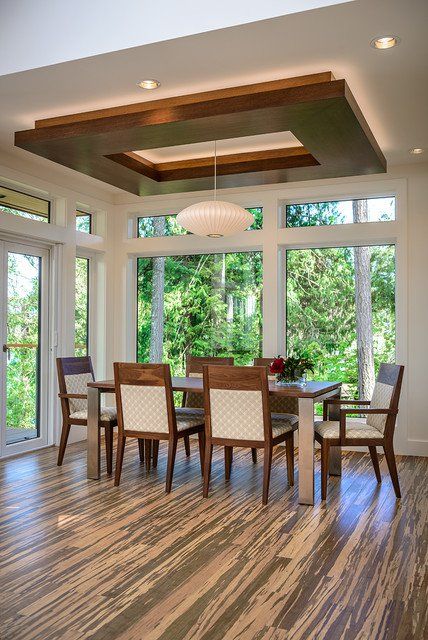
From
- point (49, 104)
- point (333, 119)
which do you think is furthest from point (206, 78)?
point (49, 104)

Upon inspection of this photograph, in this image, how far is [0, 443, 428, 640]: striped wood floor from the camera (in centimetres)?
241

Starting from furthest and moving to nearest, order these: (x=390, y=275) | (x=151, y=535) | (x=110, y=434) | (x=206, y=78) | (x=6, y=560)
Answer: (x=390, y=275) → (x=110, y=434) → (x=206, y=78) → (x=151, y=535) → (x=6, y=560)

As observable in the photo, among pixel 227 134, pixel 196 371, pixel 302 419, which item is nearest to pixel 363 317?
pixel 196 371

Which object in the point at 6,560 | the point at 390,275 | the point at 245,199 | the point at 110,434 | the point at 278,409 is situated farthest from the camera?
the point at 245,199

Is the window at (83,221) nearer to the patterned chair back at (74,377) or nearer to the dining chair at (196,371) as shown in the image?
the patterned chair back at (74,377)

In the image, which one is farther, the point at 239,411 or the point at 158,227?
the point at 158,227

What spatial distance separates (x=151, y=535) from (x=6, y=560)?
0.80 metres

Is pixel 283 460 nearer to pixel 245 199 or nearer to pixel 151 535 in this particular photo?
pixel 151 535

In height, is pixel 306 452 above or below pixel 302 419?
below

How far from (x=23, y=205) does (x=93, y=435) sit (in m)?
2.44

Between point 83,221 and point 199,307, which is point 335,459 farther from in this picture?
point 83,221

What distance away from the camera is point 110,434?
490 centimetres

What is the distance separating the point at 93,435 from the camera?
4770mm

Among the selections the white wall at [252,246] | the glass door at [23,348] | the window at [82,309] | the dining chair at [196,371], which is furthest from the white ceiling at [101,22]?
the window at [82,309]
